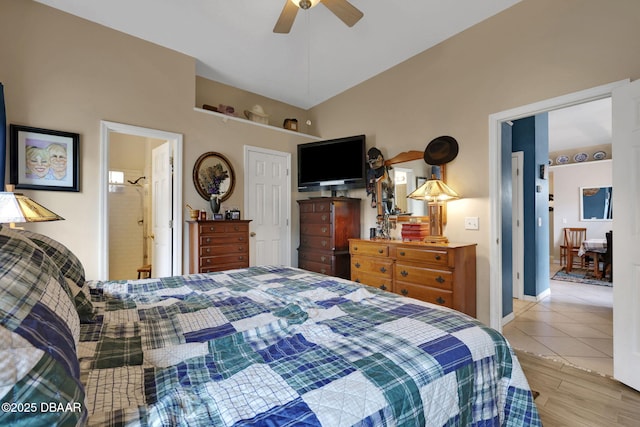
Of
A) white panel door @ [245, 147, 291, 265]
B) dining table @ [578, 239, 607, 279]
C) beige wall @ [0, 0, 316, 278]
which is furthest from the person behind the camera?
dining table @ [578, 239, 607, 279]

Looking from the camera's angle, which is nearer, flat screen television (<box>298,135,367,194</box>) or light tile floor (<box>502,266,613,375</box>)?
light tile floor (<box>502,266,613,375</box>)

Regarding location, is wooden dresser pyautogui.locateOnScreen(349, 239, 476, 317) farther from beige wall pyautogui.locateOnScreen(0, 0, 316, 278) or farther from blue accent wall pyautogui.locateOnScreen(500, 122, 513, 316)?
beige wall pyautogui.locateOnScreen(0, 0, 316, 278)

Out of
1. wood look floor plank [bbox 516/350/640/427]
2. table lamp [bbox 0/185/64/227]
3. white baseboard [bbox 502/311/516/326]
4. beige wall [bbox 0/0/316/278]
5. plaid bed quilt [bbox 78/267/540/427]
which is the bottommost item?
wood look floor plank [bbox 516/350/640/427]

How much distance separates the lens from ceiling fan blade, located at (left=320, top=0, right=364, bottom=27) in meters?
2.19

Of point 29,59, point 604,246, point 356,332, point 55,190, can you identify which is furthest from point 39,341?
point 604,246

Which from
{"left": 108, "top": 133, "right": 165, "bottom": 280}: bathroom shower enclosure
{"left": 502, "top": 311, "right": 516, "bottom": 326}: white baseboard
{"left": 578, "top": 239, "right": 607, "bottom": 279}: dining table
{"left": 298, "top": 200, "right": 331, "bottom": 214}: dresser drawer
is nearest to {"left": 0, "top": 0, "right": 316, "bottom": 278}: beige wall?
{"left": 108, "top": 133, "right": 165, "bottom": 280}: bathroom shower enclosure

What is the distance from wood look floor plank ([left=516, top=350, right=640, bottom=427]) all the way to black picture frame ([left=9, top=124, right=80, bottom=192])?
13.5ft

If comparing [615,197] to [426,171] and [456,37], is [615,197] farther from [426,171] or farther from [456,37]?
[456,37]

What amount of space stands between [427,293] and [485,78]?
7.19ft

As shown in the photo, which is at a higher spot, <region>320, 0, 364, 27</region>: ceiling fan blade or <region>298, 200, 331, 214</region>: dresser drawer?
<region>320, 0, 364, 27</region>: ceiling fan blade

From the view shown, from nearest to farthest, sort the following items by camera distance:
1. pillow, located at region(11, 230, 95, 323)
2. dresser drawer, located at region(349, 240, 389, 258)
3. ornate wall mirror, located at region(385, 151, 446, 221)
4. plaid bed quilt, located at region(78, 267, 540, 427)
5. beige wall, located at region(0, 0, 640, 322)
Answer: plaid bed quilt, located at region(78, 267, 540, 427) < pillow, located at region(11, 230, 95, 323) < beige wall, located at region(0, 0, 640, 322) < dresser drawer, located at region(349, 240, 389, 258) < ornate wall mirror, located at region(385, 151, 446, 221)

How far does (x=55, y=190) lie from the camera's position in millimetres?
2699

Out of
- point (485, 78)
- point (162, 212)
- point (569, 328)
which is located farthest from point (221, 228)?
point (569, 328)

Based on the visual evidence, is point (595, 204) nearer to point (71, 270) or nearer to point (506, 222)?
point (506, 222)
